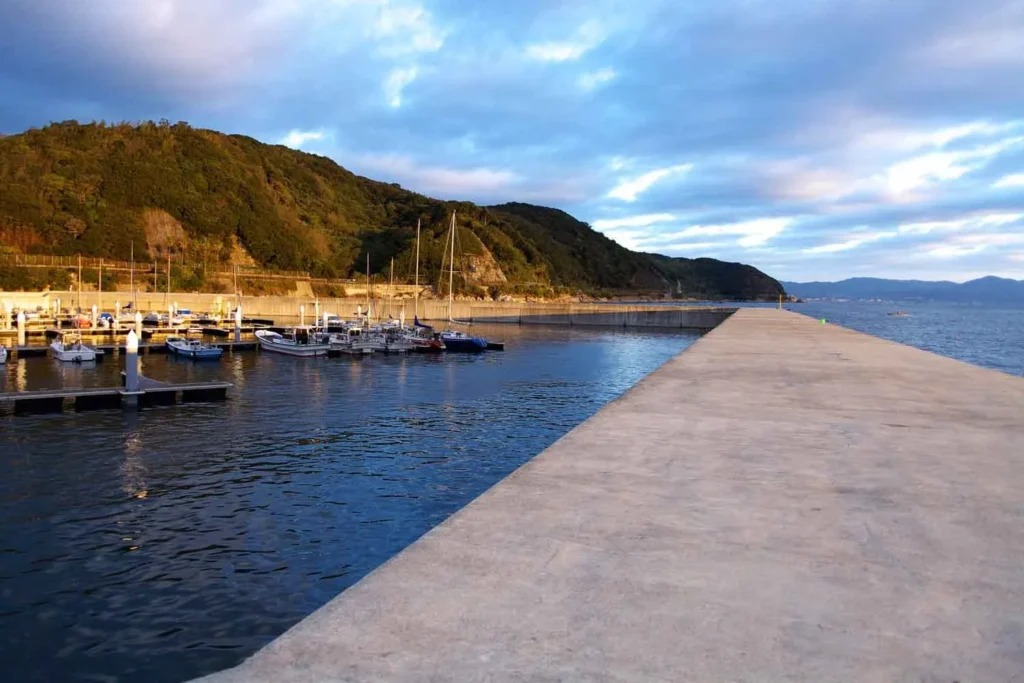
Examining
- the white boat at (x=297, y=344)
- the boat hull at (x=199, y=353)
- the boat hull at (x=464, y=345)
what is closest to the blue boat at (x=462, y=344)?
the boat hull at (x=464, y=345)

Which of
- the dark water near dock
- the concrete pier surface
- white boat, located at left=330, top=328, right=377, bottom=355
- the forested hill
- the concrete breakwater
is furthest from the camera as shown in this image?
the forested hill

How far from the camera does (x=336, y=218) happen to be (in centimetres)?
17838

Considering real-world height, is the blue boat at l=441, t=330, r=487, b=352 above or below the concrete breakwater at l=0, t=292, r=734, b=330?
below

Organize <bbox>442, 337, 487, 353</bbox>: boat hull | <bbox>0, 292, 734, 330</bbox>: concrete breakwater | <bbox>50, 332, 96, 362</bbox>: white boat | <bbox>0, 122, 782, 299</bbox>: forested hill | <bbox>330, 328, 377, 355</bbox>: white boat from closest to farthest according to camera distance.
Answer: <bbox>50, 332, 96, 362</bbox>: white boat < <bbox>330, 328, 377, 355</bbox>: white boat < <bbox>442, 337, 487, 353</bbox>: boat hull < <bbox>0, 292, 734, 330</bbox>: concrete breakwater < <bbox>0, 122, 782, 299</bbox>: forested hill

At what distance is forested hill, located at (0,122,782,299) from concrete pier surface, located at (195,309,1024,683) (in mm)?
113540

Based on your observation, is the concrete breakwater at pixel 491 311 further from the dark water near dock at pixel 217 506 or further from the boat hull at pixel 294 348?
the dark water near dock at pixel 217 506

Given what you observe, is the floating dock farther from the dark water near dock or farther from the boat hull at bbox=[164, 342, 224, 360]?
the boat hull at bbox=[164, 342, 224, 360]

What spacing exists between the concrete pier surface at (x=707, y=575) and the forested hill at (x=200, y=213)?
114m

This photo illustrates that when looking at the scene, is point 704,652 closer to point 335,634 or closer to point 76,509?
point 335,634

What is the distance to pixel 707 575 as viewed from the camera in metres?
3.91

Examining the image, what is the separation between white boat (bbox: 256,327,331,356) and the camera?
148 feet

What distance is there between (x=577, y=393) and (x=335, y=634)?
27401 millimetres

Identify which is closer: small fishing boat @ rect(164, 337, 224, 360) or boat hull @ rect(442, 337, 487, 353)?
small fishing boat @ rect(164, 337, 224, 360)

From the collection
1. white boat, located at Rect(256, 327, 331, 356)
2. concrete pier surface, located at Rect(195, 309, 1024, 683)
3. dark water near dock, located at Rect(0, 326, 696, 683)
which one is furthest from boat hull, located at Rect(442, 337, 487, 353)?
concrete pier surface, located at Rect(195, 309, 1024, 683)
